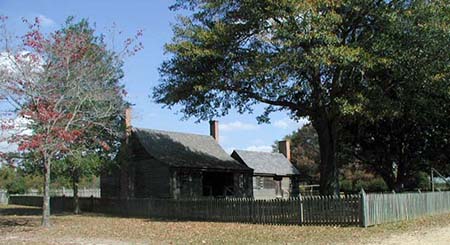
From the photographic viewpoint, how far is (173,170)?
127 feet

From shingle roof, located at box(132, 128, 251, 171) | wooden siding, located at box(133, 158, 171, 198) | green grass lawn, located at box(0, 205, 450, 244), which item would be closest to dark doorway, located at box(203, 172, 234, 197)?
shingle roof, located at box(132, 128, 251, 171)

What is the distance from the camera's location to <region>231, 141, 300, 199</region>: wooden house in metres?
48.8

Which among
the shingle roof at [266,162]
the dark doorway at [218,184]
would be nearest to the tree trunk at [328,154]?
the dark doorway at [218,184]

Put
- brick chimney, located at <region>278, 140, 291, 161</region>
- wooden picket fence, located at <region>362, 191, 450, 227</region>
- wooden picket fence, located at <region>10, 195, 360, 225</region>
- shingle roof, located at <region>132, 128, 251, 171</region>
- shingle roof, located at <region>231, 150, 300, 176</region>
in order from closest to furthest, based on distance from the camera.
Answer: wooden picket fence, located at <region>362, 191, 450, 227</region>, wooden picket fence, located at <region>10, 195, 360, 225</region>, shingle roof, located at <region>132, 128, 251, 171</region>, shingle roof, located at <region>231, 150, 300, 176</region>, brick chimney, located at <region>278, 140, 291, 161</region>

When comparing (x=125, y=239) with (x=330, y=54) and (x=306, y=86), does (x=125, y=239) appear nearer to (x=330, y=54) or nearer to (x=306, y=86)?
(x=330, y=54)

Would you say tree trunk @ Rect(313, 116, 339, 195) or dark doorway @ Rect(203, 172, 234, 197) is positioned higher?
tree trunk @ Rect(313, 116, 339, 195)

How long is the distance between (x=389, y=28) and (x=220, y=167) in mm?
22100

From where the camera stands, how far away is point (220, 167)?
1661 inches

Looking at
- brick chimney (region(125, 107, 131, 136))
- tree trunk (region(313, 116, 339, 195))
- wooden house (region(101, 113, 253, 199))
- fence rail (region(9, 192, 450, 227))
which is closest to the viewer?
fence rail (region(9, 192, 450, 227))

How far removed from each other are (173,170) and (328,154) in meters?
13.9

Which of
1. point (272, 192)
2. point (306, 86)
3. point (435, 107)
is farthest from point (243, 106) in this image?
point (272, 192)

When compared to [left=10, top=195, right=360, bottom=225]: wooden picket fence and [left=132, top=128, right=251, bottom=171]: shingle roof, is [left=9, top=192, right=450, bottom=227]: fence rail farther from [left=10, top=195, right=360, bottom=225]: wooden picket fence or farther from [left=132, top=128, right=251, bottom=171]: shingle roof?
[left=132, top=128, right=251, bottom=171]: shingle roof

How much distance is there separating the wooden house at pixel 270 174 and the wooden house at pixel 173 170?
7.81 ft

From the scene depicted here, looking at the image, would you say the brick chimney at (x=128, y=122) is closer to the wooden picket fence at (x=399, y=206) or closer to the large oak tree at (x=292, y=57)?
the large oak tree at (x=292, y=57)
